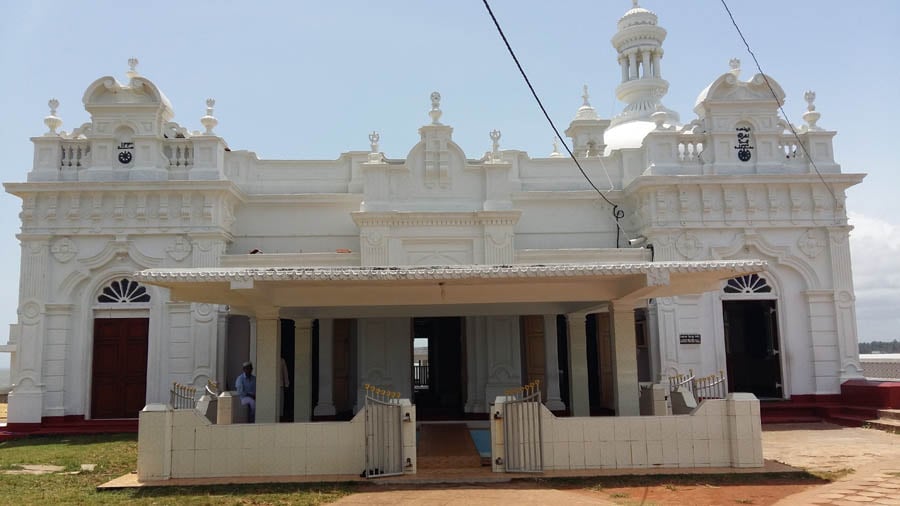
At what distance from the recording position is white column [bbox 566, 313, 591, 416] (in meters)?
12.2

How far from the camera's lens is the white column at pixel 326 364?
50.9 feet

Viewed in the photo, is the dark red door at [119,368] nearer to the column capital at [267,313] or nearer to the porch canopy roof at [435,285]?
the porch canopy roof at [435,285]

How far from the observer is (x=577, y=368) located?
12.4 m

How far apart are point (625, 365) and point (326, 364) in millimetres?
7291

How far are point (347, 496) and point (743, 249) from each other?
35.8ft

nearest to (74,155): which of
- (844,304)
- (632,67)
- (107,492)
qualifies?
(107,492)

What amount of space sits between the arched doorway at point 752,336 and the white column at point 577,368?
4.52m

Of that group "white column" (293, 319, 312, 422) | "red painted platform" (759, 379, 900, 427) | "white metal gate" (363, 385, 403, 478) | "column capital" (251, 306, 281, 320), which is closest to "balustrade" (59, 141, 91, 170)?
"white column" (293, 319, 312, 422)

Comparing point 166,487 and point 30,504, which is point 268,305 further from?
point 30,504

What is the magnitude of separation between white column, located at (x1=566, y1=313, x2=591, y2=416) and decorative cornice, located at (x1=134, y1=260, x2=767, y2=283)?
11.0 ft

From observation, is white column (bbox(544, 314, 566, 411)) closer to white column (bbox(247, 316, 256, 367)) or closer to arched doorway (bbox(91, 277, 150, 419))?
white column (bbox(247, 316, 256, 367))

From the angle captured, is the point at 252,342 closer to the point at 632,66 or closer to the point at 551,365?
the point at 551,365

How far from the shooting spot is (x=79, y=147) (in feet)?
51.8

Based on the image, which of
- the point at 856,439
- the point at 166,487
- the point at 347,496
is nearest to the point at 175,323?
the point at 166,487
